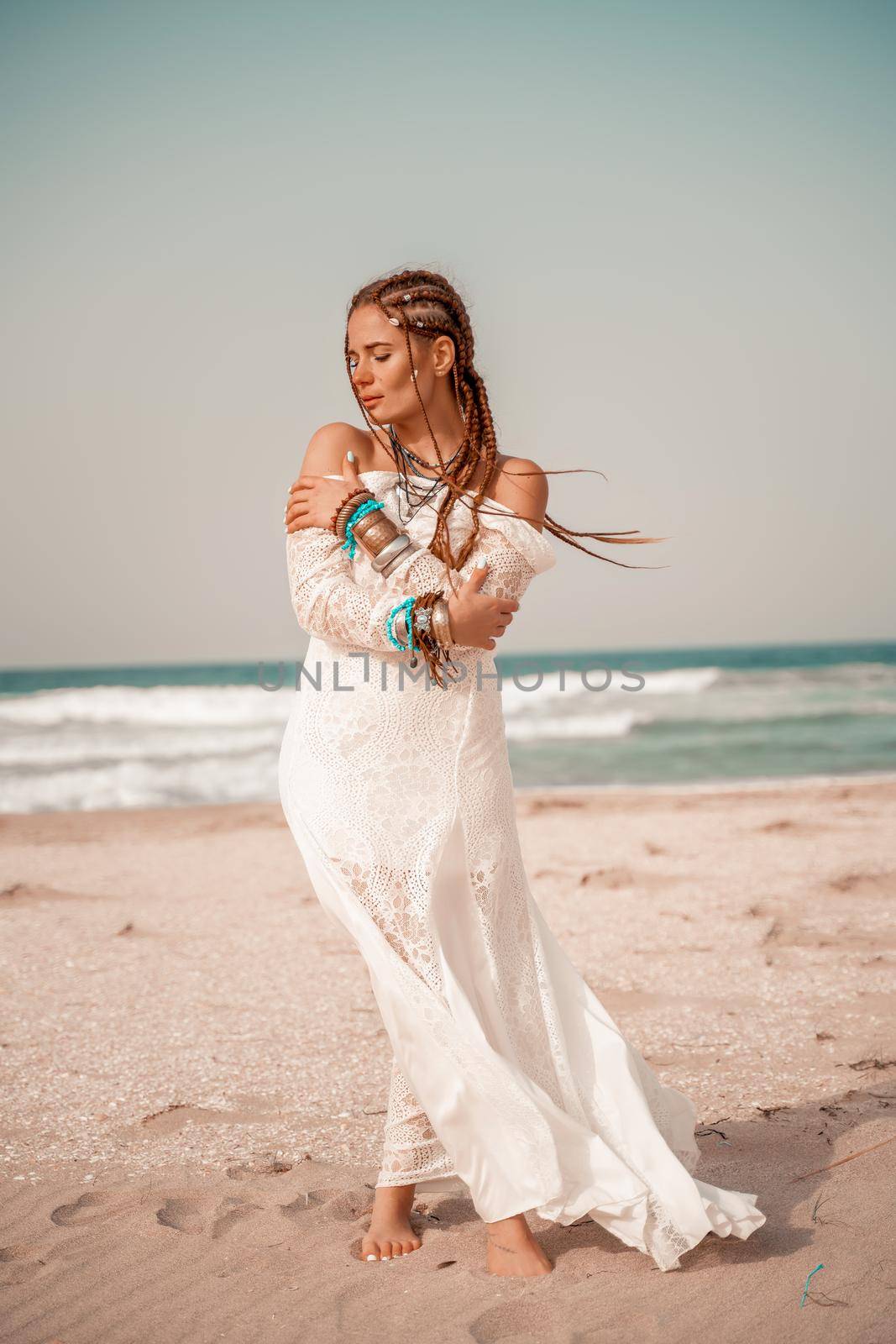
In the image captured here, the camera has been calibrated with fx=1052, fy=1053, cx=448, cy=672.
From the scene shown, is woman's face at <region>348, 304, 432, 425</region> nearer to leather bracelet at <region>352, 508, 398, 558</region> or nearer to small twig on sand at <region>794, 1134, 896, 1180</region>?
leather bracelet at <region>352, 508, 398, 558</region>

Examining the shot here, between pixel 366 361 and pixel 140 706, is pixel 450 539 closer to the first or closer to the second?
pixel 366 361

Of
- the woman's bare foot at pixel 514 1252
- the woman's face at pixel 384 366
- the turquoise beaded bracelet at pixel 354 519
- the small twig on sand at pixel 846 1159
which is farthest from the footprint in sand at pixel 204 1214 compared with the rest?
the woman's face at pixel 384 366

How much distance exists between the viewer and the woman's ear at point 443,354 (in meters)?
2.58

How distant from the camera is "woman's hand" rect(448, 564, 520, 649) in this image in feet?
7.66

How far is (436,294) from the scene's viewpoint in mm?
2572

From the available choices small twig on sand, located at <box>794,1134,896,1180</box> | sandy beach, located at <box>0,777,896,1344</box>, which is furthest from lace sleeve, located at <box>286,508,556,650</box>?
small twig on sand, located at <box>794,1134,896,1180</box>

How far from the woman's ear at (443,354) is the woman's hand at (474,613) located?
56cm

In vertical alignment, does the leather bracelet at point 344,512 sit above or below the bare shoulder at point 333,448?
below

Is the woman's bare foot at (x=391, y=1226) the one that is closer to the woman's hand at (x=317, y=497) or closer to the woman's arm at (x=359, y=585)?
the woman's arm at (x=359, y=585)

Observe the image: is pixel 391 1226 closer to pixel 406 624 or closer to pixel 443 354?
pixel 406 624

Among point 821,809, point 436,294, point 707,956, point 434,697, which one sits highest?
point 436,294

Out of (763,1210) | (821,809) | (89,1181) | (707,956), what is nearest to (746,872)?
(707,956)

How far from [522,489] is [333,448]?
1.56ft

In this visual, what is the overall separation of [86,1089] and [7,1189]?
0.81 meters
